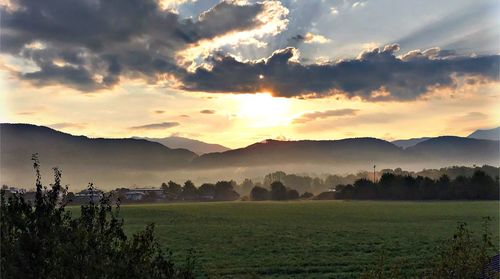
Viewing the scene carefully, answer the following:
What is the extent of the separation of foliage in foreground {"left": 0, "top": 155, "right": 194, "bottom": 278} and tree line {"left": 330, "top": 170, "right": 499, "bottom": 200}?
14165 cm

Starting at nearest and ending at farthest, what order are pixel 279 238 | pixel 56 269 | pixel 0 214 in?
pixel 56 269 < pixel 0 214 < pixel 279 238

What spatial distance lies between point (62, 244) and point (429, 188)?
Result: 14609 centimetres

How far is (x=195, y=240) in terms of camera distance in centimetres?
5134

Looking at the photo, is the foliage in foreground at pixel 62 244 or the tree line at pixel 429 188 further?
the tree line at pixel 429 188

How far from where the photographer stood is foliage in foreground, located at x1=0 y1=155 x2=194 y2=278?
20.2ft

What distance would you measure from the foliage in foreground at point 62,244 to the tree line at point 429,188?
14165 cm

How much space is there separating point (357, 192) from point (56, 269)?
6342 inches

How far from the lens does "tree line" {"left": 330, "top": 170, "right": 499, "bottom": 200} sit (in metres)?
135

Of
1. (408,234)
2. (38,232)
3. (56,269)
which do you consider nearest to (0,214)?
(38,232)

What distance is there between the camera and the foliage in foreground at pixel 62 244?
242 inches

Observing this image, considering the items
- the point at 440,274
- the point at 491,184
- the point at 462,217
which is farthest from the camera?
the point at 491,184

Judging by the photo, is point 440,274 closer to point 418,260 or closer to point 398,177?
point 418,260

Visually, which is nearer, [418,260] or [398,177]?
[418,260]

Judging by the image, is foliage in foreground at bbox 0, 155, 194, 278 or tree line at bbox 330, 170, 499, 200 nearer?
foliage in foreground at bbox 0, 155, 194, 278
